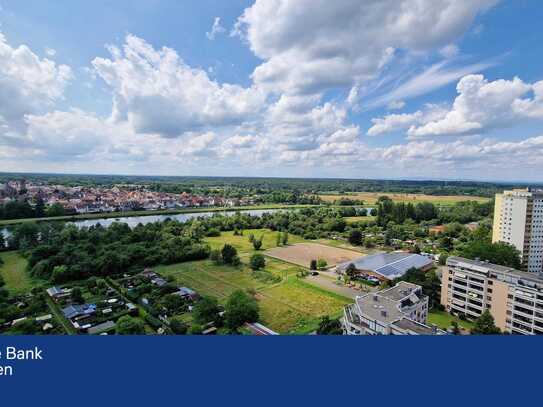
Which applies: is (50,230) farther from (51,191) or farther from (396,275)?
(51,191)

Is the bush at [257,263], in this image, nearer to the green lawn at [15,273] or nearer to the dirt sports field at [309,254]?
the dirt sports field at [309,254]

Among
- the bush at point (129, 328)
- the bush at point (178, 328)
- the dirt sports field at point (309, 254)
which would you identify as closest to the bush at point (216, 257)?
the dirt sports field at point (309, 254)

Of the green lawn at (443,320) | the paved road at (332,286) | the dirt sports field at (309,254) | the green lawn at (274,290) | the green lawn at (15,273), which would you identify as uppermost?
the green lawn at (15,273)

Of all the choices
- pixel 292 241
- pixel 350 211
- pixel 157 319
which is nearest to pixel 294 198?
pixel 350 211

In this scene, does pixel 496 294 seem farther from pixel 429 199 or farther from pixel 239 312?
pixel 429 199

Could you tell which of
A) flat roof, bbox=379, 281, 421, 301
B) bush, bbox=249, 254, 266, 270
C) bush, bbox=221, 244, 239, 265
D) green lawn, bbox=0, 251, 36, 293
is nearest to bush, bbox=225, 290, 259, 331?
flat roof, bbox=379, 281, 421, 301
